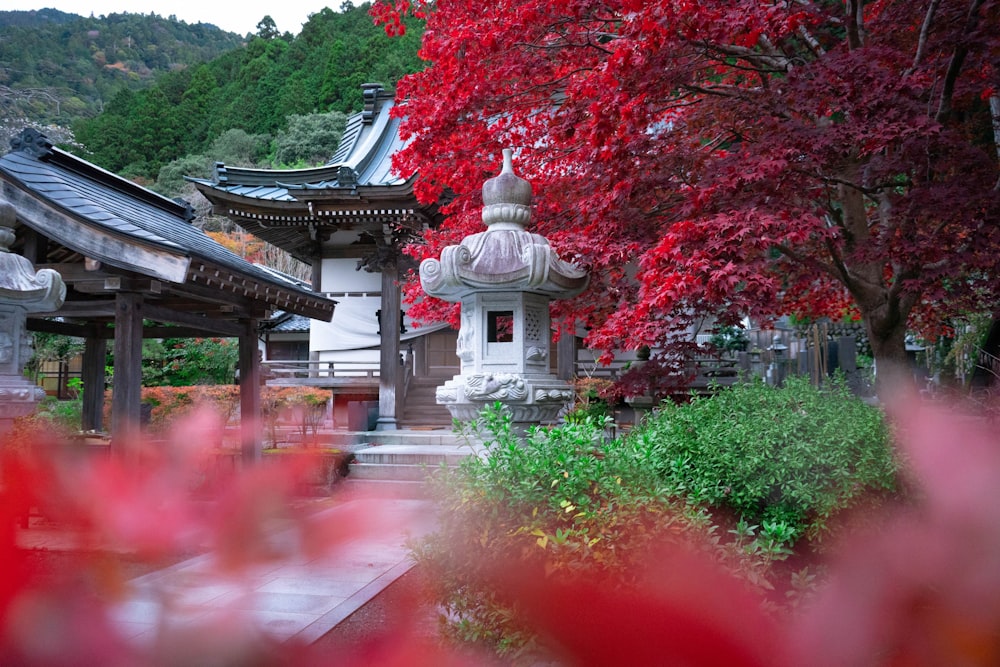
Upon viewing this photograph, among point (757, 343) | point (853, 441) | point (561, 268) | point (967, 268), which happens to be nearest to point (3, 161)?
point (561, 268)

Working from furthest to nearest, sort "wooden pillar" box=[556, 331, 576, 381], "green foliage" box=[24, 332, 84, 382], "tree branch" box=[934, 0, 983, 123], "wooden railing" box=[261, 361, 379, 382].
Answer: "green foliage" box=[24, 332, 84, 382] → "wooden railing" box=[261, 361, 379, 382] → "wooden pillar" box=[556, 331, 576, 381] → "tree branch" box=[934, 0, 983, 123]

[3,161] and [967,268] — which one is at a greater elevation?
[3,161]

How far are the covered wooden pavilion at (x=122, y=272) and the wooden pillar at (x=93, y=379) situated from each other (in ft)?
0.05

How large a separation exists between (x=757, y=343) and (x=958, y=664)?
17304 mm

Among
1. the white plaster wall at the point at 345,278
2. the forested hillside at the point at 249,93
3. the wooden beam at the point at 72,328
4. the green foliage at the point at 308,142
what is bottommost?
the wooden beam at the point at 72,328

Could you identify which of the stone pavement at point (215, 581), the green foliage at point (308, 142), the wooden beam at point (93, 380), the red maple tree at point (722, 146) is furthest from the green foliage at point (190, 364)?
the stone pavement at point (215, 581)

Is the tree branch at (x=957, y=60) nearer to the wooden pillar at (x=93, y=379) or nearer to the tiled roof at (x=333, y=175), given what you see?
the tiled roof at (x=333, y=175)

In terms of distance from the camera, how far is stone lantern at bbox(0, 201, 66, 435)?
3789mm

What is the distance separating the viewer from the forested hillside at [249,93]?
33719 mm

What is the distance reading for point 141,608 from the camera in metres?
0.96

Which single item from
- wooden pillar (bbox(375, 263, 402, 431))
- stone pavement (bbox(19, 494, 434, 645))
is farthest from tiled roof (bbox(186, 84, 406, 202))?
stone pavement (bbox(19, 494, 434, 645))

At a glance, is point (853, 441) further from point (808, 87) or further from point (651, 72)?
point (651, 72)

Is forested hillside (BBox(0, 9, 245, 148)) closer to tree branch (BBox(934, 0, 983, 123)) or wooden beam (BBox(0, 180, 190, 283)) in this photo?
wooden beam (BBox(0, 180, 190, 283))

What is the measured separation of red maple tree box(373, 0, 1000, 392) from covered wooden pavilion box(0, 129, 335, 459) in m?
2.42
